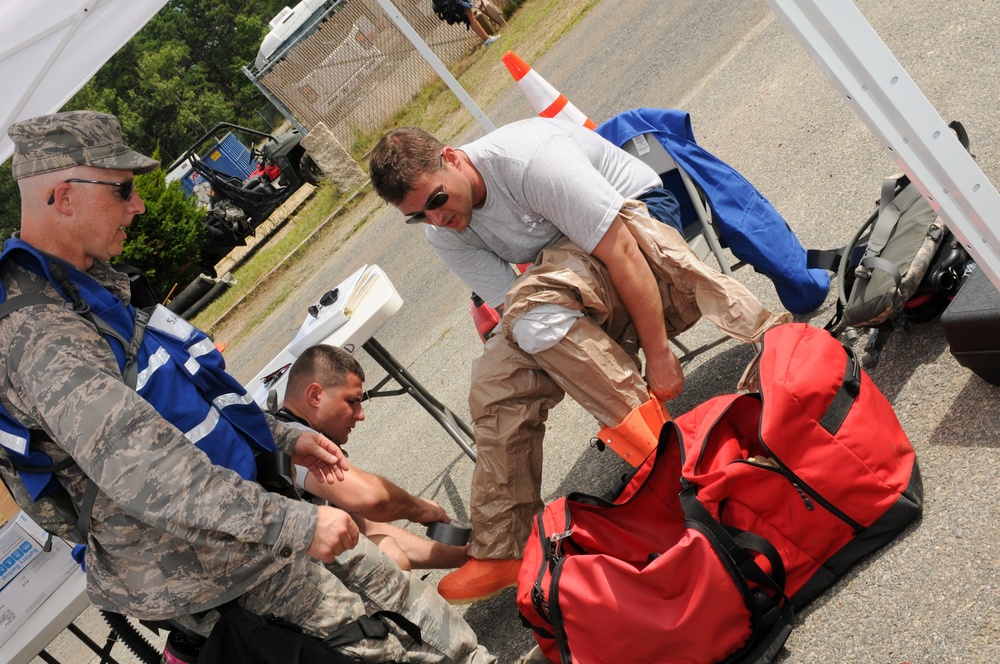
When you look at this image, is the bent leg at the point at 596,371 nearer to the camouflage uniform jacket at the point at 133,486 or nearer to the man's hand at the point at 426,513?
the man's hand at the point at 426,513

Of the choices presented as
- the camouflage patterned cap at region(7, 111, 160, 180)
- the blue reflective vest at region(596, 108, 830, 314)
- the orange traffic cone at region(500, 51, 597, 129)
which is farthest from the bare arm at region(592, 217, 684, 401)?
the orange traffic cone at region(500, 51, 597, 129)

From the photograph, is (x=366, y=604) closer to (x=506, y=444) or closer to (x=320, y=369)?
(x=506, y=444)

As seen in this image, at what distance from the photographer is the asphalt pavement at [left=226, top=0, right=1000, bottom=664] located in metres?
2.32

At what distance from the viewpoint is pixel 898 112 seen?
1.83 m

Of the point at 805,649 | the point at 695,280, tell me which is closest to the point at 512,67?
the point at 695,280

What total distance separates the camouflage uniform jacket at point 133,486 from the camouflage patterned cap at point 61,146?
0.95ft

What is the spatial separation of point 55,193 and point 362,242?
8195mm

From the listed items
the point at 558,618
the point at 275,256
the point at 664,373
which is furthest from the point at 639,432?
the point at 275,256

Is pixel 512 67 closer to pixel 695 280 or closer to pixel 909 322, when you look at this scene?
pixel 695 280

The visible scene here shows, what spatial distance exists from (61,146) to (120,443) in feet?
→ 2.66

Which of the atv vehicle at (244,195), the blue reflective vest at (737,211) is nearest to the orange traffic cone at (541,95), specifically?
the blue reflective vest at (737,211)

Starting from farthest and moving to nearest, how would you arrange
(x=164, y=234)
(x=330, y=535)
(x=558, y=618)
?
(x=164, y=234) → (x=558, y=618) → (x=330, y=535)

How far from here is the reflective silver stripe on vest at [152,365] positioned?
227 cm

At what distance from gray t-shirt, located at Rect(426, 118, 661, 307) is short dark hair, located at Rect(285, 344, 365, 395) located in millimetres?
642
